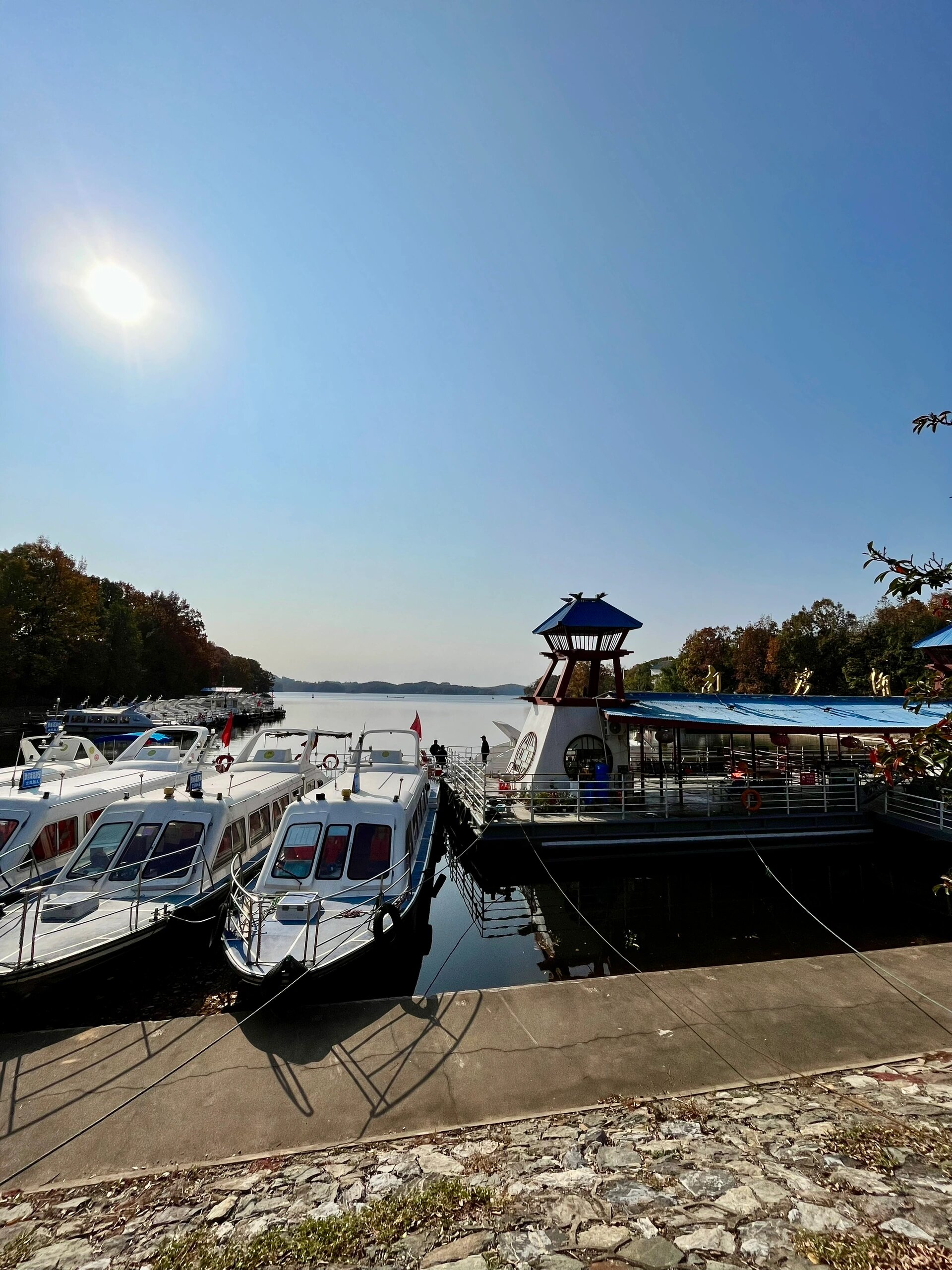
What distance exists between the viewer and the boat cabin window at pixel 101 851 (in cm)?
1230

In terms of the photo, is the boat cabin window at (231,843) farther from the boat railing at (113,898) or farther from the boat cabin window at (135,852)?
the boat cabin window at (135,852)

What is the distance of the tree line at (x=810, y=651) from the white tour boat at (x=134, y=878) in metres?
52.7

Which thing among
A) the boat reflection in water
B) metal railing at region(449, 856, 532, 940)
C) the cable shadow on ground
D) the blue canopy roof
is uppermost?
the blue canopy roof

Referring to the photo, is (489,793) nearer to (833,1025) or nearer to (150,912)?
(150,912)

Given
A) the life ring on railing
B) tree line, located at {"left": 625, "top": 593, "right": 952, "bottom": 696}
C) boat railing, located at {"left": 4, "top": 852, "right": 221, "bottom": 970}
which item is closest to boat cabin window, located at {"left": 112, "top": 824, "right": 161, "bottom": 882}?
boat railing, located at {"left": 4, "top": 852, "right": 221, "bottom": 970}

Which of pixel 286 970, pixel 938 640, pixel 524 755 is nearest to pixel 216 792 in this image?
pixel 286 970

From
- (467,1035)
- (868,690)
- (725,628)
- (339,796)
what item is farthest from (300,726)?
(467,1035)

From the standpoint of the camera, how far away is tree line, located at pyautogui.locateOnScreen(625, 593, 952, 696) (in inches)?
2470

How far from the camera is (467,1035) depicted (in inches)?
327

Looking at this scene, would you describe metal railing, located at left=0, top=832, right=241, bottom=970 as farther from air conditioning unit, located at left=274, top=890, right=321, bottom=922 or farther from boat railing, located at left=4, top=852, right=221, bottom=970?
air conditioning unit, located at left=274, top=890, right=321, bottom=922

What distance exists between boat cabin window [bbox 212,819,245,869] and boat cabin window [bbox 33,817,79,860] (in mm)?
3514

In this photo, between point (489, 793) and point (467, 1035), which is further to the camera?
point (489, 793)

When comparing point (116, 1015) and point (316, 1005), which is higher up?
point (316, 1005)

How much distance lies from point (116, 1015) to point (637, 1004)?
28.1 feet
